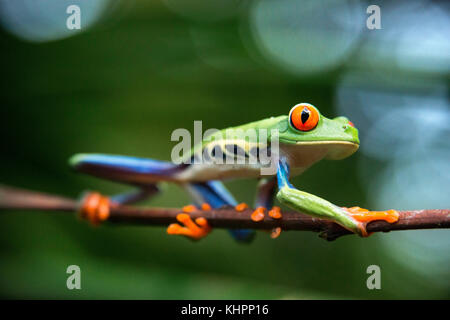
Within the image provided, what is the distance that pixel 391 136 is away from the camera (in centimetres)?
395

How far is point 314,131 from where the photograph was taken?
71.0 inches

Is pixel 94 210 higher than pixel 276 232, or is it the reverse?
pixel 94 210

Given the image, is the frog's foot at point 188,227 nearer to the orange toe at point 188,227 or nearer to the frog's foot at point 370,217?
the orange toe at point 188,227

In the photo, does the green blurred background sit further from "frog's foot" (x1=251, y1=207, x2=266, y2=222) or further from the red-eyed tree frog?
"frog's foot" (x1=251, y1=207, x2=266, y2=222)

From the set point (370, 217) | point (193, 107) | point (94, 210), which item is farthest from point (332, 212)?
point (193, 107)

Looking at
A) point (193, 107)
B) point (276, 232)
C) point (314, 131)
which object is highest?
point (193, 107)

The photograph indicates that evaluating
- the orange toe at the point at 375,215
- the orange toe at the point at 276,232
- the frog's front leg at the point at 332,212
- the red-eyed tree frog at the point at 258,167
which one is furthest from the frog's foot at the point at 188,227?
the orange toe at the point at 375,215

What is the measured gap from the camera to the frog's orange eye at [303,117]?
1.78 meters

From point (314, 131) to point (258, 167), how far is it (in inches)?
13.1

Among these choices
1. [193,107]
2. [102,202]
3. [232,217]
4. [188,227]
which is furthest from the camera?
[193,107]

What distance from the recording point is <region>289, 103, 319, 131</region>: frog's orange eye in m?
1.78

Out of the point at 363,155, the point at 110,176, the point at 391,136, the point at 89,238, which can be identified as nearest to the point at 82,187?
the point at 89,238

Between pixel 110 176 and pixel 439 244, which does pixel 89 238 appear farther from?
pixel 439 244

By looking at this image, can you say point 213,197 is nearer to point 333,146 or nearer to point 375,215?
point 333,146
